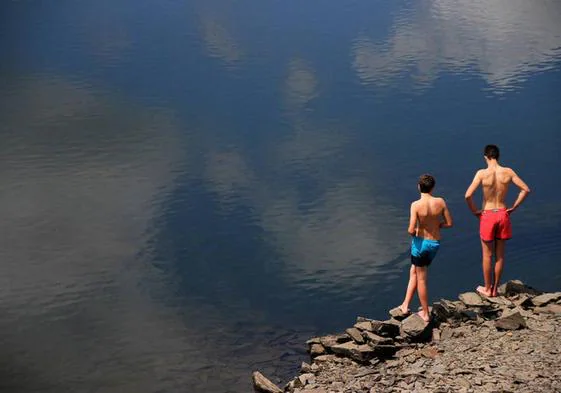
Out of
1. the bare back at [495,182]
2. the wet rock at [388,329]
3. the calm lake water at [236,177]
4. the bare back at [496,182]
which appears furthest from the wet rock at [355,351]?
the bare back at [496,182]

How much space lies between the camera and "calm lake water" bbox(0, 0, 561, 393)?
1460 centimetres

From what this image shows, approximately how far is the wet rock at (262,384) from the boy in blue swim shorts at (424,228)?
235 cm

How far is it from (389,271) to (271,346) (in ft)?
11.5

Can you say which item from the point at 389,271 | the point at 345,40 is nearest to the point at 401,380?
the point at 389,271

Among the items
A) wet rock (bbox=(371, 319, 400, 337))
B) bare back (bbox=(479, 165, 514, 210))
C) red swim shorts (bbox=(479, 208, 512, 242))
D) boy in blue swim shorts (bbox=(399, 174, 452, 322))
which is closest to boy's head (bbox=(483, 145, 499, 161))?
bare back (bbox=(479, 165, 514, 210))

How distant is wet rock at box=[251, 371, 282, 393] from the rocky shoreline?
0.05ft

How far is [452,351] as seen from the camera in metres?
11.9

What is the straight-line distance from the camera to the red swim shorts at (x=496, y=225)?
12992 millimetres

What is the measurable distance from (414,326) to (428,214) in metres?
1.65

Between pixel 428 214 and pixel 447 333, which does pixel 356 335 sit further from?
pixel 428 214

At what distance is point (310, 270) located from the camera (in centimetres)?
1664

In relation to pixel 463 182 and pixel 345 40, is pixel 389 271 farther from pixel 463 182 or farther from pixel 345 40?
pixel 345 40

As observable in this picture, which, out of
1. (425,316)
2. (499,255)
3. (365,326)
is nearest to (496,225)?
(499,255)

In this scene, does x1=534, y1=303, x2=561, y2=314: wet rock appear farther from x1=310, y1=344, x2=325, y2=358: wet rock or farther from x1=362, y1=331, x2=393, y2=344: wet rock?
x1=310, y1=344, x2=325, y2=358: wet rock
